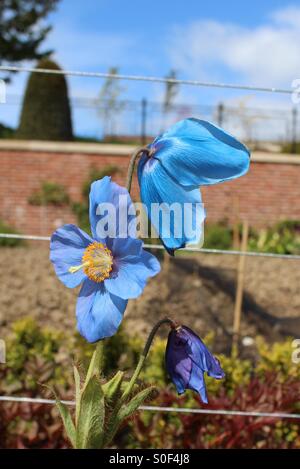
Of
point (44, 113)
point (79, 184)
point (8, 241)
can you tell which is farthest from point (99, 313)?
point (44, 113)

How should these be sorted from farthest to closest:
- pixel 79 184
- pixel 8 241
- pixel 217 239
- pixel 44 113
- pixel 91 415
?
pixel 44 113
pixel 79 184
pixel 217 239
pixel 8 241
pixel 91 415

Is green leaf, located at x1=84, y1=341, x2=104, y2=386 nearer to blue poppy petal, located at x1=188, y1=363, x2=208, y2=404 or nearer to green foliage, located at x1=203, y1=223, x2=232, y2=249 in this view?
blue poppy petal, located at x1=188, y1=363, x2=208, y2=404

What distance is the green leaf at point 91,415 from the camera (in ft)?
3.19

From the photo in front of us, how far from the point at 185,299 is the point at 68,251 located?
4.63 m

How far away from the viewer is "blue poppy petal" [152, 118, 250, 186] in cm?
100

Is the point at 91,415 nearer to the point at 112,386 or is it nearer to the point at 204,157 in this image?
the point at 112,386

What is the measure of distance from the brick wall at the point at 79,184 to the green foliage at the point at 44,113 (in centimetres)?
179

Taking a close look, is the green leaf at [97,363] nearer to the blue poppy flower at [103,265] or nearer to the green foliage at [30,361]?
the blue poppy flower at [103,265]

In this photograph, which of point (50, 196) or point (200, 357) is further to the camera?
point (50, 196)

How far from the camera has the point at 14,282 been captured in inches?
237

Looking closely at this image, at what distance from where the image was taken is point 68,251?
1.05 meters

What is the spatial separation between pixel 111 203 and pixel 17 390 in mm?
1634

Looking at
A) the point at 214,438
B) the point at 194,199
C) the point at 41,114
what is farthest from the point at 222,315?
the point at 41,114

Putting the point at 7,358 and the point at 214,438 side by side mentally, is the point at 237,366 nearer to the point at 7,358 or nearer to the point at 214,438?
the point at 214,438
